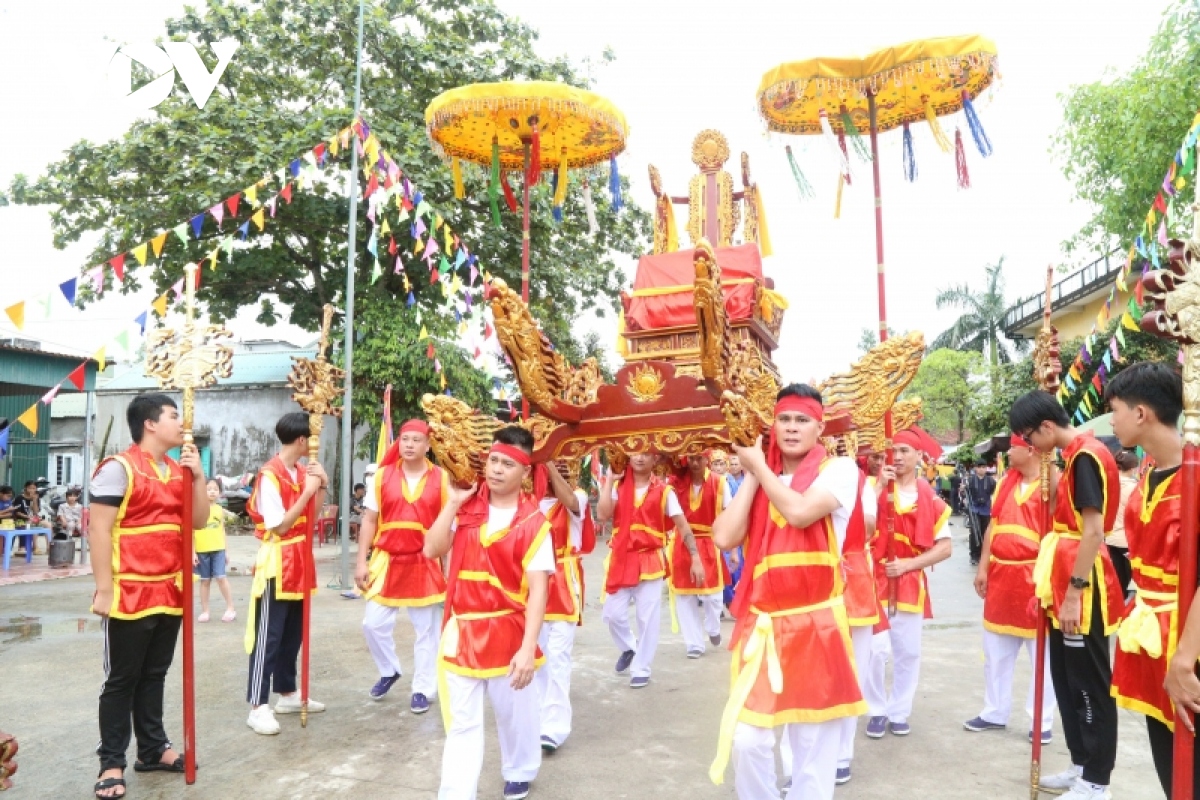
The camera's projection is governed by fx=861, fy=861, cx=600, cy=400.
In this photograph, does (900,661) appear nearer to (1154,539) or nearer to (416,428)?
(1154,539)

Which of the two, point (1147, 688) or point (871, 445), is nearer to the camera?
point (1147, 688)

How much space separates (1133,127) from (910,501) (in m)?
9.87

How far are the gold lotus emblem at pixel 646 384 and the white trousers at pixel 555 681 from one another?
139 cm

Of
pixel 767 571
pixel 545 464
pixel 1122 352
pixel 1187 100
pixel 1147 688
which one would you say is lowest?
pixel 1147 688

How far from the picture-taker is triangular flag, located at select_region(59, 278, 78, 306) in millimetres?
7703

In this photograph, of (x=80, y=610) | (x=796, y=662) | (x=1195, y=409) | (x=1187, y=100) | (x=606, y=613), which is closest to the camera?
(x=1195, y=409)

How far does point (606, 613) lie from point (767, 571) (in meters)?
3.50

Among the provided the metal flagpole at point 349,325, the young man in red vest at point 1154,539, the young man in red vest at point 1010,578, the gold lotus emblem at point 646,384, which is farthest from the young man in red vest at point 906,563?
the metal flagpole at point 349,325

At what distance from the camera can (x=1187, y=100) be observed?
1174 centimetres

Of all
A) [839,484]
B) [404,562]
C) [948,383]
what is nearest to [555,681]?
[404,562]

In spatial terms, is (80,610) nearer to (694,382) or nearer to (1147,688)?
(694,382)

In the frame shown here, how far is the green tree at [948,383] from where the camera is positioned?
3048cm

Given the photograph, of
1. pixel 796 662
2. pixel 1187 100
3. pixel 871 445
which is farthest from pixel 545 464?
pixel 1187 100

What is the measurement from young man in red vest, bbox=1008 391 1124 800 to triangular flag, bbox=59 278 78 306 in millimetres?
7687
